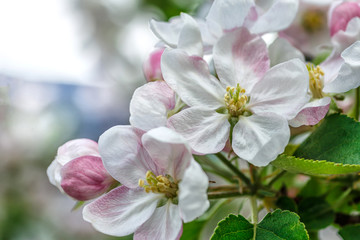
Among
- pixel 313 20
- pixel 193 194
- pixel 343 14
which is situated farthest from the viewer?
pixel 313 20

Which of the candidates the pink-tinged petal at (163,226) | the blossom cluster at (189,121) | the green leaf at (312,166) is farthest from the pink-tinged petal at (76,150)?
the green leaf at (312,166)

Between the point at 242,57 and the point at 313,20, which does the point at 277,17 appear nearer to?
the point at 242,57

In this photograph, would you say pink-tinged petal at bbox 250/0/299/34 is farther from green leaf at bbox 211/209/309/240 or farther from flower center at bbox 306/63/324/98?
green leaf at bbox 211/209/309/240

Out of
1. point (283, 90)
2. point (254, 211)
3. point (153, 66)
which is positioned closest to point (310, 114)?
point (283, 90)

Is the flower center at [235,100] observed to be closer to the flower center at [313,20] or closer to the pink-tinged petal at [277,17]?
the pink-tinged petal at [277,17]

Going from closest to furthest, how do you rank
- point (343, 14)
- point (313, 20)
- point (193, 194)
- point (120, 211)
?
point (193, 194), point (120, 211), point (343, 14), point (313, 20)

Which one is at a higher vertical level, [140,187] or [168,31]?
[168,31]
